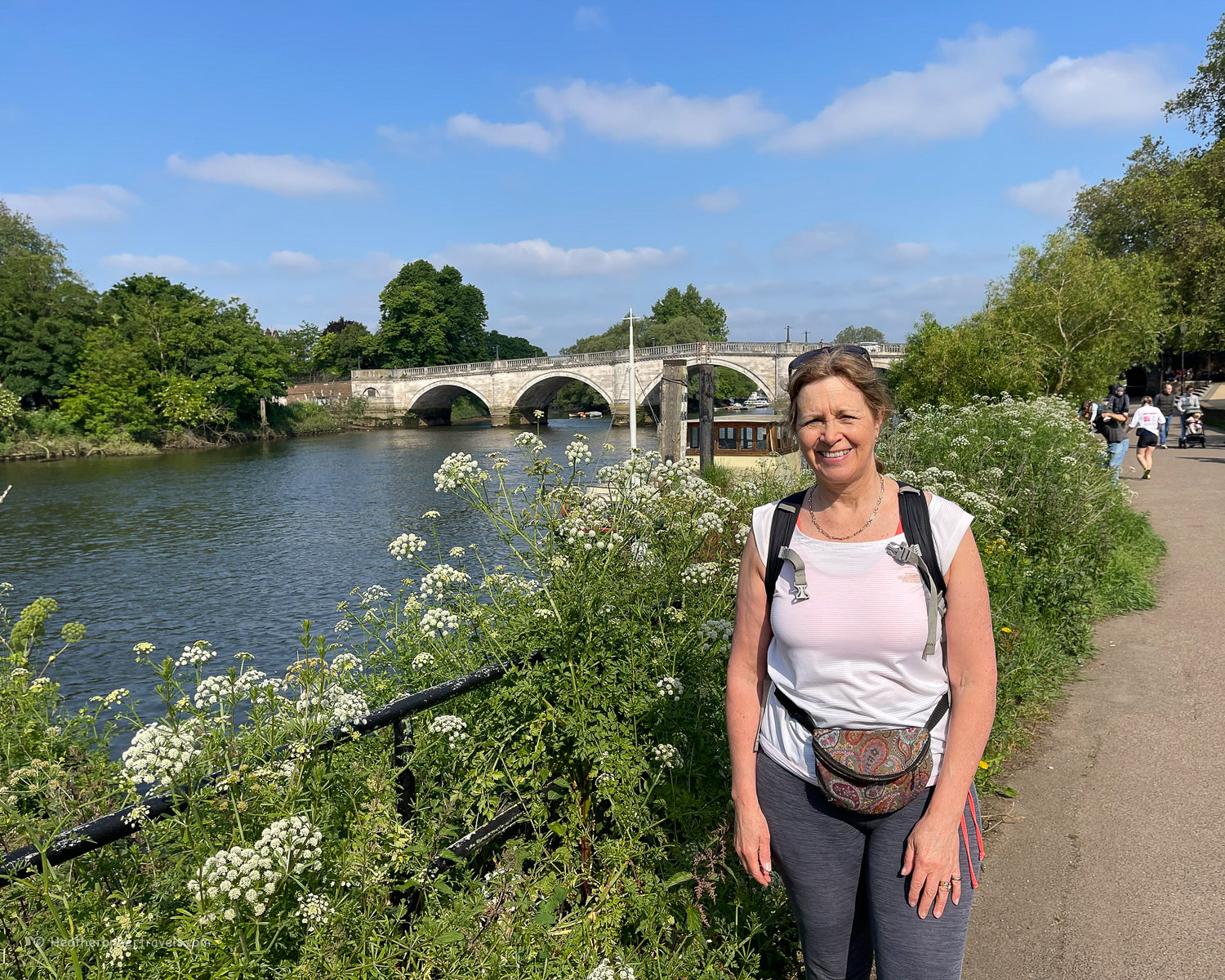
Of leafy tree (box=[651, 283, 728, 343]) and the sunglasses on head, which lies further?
leafy tree (box=[651, 283, 728, 343])

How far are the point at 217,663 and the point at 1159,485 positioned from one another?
46.4 ft

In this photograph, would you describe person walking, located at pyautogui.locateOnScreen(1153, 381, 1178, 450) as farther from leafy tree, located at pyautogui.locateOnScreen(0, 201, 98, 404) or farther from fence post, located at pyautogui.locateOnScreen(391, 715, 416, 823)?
leafy tree, located at pyautogui.locateOnScreen(0, 201, 98, 404)

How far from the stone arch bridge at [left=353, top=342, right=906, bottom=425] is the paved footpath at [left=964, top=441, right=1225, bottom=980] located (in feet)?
133

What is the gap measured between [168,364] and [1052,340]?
143 ft

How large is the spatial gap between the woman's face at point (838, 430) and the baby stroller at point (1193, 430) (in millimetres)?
22376

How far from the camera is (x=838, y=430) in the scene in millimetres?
1937

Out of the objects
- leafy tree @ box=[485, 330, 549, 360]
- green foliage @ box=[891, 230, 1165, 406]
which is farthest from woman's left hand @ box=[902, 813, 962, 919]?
leafy tree @ box=[485, 330, 549, 360]

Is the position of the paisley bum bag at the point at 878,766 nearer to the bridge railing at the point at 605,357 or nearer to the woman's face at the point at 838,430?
the woman's face at the point at 838,430

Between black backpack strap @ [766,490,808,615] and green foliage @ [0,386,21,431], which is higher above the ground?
green foliage @ [0,386,21,431]

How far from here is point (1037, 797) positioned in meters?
3.74

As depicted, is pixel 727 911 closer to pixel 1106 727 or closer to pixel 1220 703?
pixel 1106 727

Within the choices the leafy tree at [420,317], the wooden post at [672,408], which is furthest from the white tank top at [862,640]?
the leafy tree at [420,317]

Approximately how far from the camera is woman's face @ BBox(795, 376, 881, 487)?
6.33ft

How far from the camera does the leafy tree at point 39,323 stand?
43.1 meters
